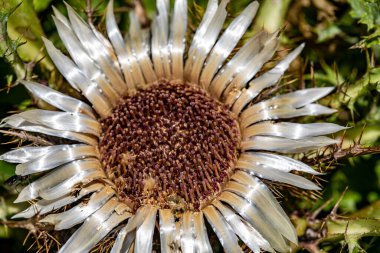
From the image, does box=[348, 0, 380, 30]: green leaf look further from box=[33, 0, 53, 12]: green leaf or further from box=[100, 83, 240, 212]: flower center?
box=[33, 0, 53, 12]: green leaf

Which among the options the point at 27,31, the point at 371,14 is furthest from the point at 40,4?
the point at 371,14

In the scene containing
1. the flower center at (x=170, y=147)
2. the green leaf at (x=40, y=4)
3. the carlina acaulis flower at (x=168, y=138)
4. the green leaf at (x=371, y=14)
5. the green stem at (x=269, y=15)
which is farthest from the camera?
the green stem at (x=269, y=15)

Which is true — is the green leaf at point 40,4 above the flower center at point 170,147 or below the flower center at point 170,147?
above

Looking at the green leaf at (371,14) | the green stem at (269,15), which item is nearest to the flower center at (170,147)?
the green stem at (269,15)

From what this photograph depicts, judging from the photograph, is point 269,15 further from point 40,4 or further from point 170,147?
point 40,4

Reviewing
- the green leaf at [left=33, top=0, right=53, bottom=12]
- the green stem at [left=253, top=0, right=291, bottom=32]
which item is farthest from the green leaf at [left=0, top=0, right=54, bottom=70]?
the green stem at [left=253, top=0, right=291, bottom=32]

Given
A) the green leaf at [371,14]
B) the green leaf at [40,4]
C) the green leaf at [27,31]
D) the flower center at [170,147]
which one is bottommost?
the flower center at [170,147]

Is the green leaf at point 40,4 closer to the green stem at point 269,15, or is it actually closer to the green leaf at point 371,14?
the green stem at point 269,15
